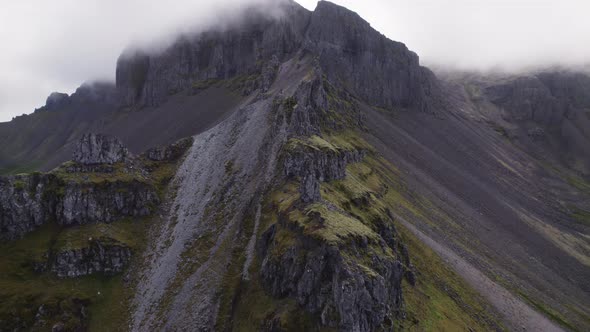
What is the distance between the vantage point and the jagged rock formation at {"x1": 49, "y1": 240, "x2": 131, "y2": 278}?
67.8 m

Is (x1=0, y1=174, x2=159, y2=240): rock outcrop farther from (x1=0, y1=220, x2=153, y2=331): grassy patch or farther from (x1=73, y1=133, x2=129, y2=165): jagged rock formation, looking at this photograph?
(x1=73, y1=133, x2=129, y2=165): jagged rock formation

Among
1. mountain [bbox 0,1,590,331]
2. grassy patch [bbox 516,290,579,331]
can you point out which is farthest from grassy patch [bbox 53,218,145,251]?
grassy patch [bbox 516,290,579,331]

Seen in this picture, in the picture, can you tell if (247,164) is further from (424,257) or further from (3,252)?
(3,252)

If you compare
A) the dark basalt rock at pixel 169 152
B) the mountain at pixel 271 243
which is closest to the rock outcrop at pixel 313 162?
the mountain at pixel 271 243

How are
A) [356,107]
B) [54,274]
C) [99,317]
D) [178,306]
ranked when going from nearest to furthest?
[178,306] < [99,317] < [54,274] < [356,107]

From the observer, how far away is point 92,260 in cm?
6944

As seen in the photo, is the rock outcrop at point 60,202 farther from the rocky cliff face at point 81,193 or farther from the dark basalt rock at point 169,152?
the dark basalt rock at point 169,152

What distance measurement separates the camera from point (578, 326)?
78562mm

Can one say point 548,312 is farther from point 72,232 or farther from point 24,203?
point 24,203

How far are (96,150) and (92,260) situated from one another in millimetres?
24635

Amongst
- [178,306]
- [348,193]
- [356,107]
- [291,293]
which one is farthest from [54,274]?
[356,107]

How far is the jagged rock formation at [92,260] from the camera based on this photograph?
222 ft

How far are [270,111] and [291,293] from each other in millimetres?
54445

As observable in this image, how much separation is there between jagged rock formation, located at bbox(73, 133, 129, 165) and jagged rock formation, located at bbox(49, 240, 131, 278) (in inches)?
772
